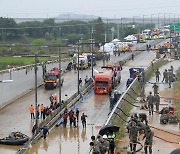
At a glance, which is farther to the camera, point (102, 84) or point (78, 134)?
point (102, 84)

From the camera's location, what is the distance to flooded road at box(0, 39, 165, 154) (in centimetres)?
2603

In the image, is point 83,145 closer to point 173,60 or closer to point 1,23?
point 173,60

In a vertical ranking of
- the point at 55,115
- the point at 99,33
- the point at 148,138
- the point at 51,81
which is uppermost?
the point at 99,33

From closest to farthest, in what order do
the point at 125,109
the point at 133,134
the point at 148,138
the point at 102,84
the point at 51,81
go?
1. the point at 133,134
2. the point at 148,138
3. the point at 125,109
4. the point at 102,84
5. the point at 51,81

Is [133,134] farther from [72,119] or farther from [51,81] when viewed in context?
[51,81]

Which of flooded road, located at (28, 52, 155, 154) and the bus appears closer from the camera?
flooded road, located at (28, 52, 155, 154)

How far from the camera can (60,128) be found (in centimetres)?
3039

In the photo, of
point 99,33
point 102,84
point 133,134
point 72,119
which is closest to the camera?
point 133,134

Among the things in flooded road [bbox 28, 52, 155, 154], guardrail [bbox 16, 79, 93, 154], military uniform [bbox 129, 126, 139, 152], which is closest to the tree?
guardrail [bbox 16, 79, 93, 154]

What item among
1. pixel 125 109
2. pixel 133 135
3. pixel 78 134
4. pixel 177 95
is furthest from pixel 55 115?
pixel 133 135

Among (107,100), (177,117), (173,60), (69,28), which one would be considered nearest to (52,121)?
(177,117)

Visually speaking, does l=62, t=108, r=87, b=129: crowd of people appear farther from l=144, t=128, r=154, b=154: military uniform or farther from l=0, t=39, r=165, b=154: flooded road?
l=144, t=128, r=154, b=154: military uniform

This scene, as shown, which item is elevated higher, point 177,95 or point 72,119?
point 177,95

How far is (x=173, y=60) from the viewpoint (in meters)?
73.8
